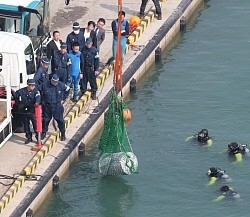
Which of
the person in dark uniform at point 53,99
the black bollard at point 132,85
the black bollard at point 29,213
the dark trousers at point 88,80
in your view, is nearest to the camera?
the black bollard at point 29,213

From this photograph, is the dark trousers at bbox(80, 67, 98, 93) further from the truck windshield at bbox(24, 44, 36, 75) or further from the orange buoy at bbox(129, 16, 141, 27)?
the orange buoy at bbox(129, 16, 141, 27)

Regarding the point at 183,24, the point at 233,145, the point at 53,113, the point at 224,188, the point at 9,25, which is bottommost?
the point at 183,24

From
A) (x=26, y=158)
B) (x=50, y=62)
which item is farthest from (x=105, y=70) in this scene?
(x=26, y=158)

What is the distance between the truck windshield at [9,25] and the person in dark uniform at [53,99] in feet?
9.28

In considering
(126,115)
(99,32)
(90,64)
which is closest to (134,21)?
(99,32)

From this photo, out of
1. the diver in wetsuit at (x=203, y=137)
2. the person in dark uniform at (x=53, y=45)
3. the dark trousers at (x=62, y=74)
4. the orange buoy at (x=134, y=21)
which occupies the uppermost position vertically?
the person in dark uniform at (x=53, y=45)

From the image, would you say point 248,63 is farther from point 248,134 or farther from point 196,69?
point 248,134

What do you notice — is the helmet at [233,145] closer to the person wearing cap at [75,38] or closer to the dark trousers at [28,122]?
the person wearing cap at [75,38]

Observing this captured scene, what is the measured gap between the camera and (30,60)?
121 ft

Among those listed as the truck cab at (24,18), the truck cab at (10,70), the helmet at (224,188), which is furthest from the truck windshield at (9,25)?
the helmet at (224,188)

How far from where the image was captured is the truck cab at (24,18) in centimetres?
3766

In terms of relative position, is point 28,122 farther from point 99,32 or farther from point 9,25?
point 99,32

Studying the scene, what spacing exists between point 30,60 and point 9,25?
1.57m

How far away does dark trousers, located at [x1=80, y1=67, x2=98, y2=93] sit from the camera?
125ft
